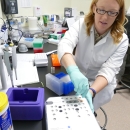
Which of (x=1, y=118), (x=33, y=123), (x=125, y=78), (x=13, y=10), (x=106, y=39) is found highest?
(x=13, y=10)

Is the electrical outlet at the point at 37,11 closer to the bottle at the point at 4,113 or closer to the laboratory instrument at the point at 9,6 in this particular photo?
the laboratory instrument at the point at 9,6

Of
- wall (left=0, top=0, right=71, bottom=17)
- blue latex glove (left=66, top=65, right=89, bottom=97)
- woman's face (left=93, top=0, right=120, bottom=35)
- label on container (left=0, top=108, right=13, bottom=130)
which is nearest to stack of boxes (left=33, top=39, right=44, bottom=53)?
woman's face (left=93, top=0, right=120, bottom=35)

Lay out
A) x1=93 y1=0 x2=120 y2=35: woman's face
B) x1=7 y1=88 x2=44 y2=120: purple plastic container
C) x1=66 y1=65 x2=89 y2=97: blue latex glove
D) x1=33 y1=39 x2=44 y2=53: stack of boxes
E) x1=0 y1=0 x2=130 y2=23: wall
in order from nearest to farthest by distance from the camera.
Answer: x1=7 y1=88 x2=44 y2=120: purple plastic container, x1=66 y1=65 x2=89 y2=97: blue latex glove, x1=93 y1=0 x2=120 y2=35: woman's face, x1=33 y1=39 x2=44 y2=53: stack of boxes, x1=0 y1=0 x2=130 y2=23: wall

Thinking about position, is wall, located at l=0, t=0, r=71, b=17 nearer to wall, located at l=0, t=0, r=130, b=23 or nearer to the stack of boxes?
wall, located at l=0, t=0, r=130, b=23

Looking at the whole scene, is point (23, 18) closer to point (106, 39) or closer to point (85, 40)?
point (85, 40)

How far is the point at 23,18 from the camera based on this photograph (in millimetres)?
1828

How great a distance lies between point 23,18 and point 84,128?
164cm

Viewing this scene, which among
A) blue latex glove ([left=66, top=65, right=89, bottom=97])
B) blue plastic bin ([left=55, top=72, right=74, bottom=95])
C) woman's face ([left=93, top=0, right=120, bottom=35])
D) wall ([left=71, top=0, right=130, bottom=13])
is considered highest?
wall ([left=71, top=0, right=130, bottom=13])

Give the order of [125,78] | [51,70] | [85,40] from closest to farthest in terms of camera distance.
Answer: [51,70] < [85,40] < [125,78]

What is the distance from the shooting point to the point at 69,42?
1026 millimetres

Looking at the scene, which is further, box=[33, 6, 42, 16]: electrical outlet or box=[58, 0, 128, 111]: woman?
box=[33, 6, 42, 16]: electrical outlet

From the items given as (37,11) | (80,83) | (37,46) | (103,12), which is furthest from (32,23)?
(80,83)

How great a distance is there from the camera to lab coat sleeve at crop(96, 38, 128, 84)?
3.10 ft

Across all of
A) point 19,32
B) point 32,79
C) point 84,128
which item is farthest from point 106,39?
point 19,32
